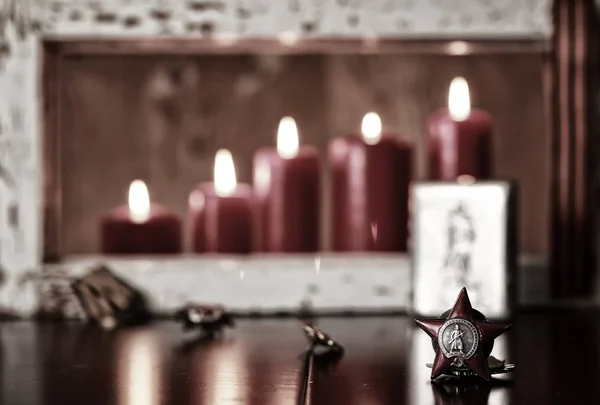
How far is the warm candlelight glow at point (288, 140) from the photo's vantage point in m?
0.81

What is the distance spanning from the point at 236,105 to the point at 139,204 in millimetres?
178

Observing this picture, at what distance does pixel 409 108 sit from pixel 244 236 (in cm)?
27

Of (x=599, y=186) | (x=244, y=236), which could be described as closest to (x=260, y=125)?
(x=244, y=236)

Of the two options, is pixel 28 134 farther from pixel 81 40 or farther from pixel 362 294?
pixel 362 294

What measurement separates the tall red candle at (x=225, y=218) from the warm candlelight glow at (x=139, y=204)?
6 centimetres

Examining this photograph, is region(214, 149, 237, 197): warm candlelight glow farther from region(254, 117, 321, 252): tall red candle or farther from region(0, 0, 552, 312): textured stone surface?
region(0, 0, 552, 312): textured stone surface

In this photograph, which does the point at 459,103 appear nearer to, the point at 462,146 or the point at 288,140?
the point at 462,146

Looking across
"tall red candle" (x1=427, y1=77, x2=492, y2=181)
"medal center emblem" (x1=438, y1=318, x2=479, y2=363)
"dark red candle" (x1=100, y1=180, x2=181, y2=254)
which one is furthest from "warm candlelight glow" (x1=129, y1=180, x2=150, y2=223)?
"medal center emblem" (x1=438, y1=318, x2=479, y2=363)

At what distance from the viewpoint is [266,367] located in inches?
18.4

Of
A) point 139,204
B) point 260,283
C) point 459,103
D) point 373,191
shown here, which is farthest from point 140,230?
point 459,103

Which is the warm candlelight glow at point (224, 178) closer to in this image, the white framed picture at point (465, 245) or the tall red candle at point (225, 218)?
the tall red candle at point (225, 218)

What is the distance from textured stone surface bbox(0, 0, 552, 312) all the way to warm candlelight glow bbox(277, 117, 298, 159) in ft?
0.33

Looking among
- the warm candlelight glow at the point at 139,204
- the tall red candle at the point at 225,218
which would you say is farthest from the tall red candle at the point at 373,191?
the warm candlelight glow at the point at 139,204

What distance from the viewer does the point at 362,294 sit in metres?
0.77
